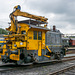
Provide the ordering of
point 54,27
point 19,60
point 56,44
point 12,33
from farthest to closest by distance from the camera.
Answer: point 54,27 < point 56,44 < point 12,33 < point 19,60

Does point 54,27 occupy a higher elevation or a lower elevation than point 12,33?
higher

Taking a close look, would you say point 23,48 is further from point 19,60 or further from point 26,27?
point 26,27

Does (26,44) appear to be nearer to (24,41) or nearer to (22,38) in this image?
(24,41)

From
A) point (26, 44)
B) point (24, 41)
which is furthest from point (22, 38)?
point (26, 44)

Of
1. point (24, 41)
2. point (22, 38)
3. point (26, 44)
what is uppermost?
point (22, 38)

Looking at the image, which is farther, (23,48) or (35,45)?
(35,45)

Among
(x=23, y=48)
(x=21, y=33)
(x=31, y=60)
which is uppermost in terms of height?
(x=21, y=33)

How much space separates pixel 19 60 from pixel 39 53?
6.64 feet

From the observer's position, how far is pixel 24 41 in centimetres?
838

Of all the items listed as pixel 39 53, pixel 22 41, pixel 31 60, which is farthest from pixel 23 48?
pixel 39 53

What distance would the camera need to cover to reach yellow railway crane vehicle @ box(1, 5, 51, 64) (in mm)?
8273

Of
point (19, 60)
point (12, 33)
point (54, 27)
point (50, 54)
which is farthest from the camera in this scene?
point (54, 27)

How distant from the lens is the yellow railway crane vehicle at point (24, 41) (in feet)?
27.1

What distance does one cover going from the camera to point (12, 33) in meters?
9.40
